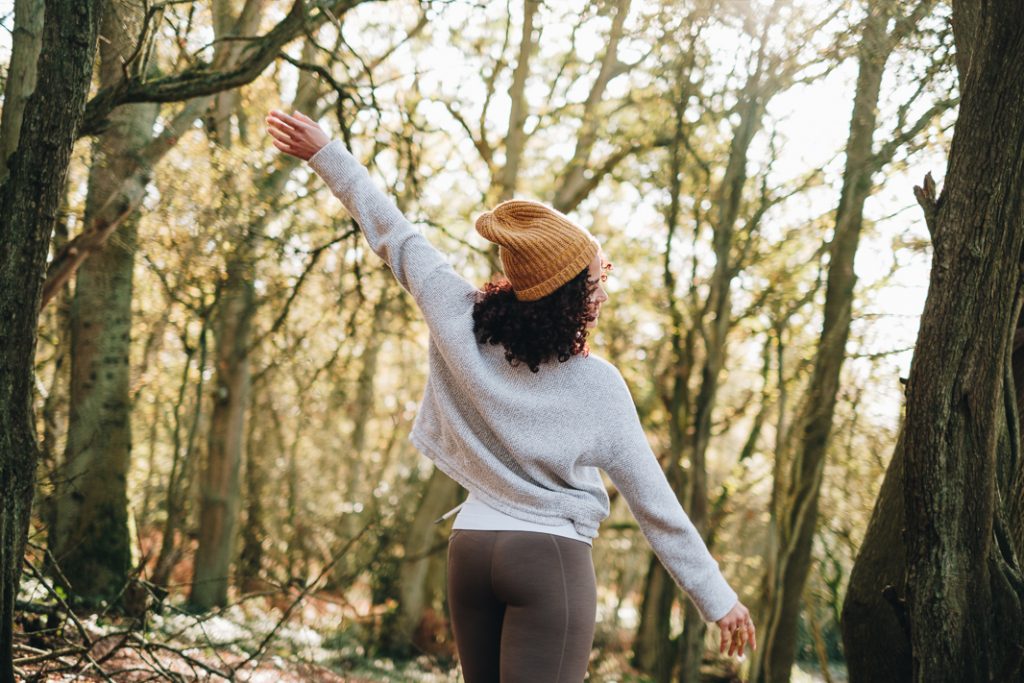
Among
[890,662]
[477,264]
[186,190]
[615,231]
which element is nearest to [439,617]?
[477,264]

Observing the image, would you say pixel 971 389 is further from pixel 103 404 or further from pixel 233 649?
pixel 103 404

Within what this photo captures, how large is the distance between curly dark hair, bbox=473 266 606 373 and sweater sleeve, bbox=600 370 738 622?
19 centimetres

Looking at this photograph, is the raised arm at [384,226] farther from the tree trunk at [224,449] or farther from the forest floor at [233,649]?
the tree trunk at [224,449]

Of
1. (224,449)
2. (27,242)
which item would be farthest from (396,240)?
(224,449)

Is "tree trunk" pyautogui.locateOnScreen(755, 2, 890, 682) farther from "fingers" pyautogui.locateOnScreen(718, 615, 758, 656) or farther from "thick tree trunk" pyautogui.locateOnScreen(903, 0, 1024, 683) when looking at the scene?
"fingers" pyautogui.locateOnScreen(718, 615, 758, 656)

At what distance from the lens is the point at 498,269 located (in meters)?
8.68

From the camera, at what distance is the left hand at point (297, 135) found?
2596 mm

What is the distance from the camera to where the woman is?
2215 mm

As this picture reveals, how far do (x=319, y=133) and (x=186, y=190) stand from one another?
13.3 ft

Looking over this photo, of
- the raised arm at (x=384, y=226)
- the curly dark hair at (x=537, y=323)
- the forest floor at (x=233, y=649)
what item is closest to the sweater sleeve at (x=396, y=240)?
the raised arm at (x=384, y=226)

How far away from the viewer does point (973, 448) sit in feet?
9.27

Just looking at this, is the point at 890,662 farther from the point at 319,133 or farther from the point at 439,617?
the point at 439,617

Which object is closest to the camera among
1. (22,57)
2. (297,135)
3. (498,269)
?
(297,135)

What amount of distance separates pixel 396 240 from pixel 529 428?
0.62 metres
